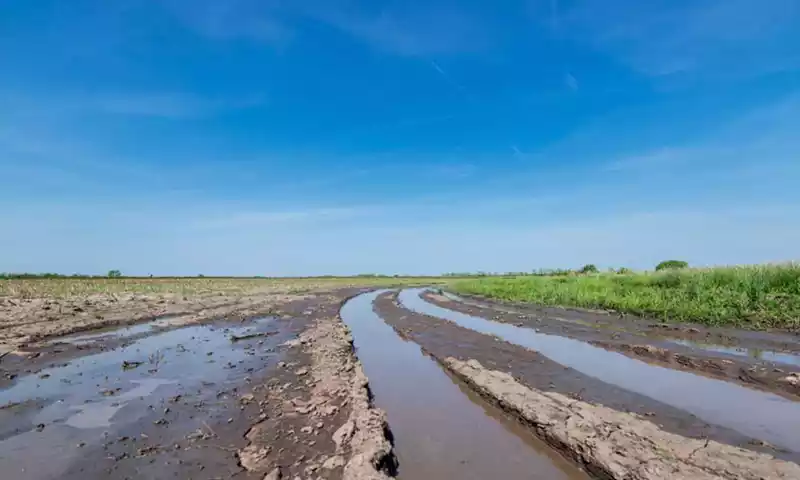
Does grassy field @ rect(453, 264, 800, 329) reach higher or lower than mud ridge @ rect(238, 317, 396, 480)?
higher

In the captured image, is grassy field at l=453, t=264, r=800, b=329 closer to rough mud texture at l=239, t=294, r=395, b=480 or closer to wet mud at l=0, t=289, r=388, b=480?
wet mud at l=0, t=289, r=388, b=480

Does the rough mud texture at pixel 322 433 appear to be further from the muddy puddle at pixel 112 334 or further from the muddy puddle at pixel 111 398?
the muddy puddle at pixel 112 334

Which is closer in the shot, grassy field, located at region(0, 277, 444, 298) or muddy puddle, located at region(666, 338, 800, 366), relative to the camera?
muddy puddle, located at region(666, 338, 800, 366)

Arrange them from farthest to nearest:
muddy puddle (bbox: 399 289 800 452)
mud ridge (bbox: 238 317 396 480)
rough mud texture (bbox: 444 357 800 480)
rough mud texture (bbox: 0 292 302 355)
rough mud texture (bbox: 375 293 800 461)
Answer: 1. rough mud texture (bbox: 0 292 302 355)
2. muddy puddle (bbox: 399 289 800 452)
3. rough mud texture (bbox: 375 293 800 461)
4. mud ridge (bbox: 238 317 396 480)
5. rough mud texture (bbox: 444 357 800 480)

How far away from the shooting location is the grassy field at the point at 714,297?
1536 centimetres

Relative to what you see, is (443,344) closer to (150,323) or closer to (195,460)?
(195,460)

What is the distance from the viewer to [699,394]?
8.08 meters

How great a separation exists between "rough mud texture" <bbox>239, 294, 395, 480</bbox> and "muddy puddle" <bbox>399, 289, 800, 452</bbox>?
5570 millimetres

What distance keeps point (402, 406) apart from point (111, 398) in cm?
579

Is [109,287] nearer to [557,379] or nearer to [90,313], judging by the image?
[90,313]

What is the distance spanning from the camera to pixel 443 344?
1451cm

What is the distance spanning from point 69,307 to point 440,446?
73.4 feet

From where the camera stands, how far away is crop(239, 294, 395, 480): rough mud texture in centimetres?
497

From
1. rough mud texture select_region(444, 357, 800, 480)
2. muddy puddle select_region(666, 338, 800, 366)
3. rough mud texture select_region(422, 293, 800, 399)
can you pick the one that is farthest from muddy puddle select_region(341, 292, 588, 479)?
muddy puddle select_region(666, 338, 800, 366)
